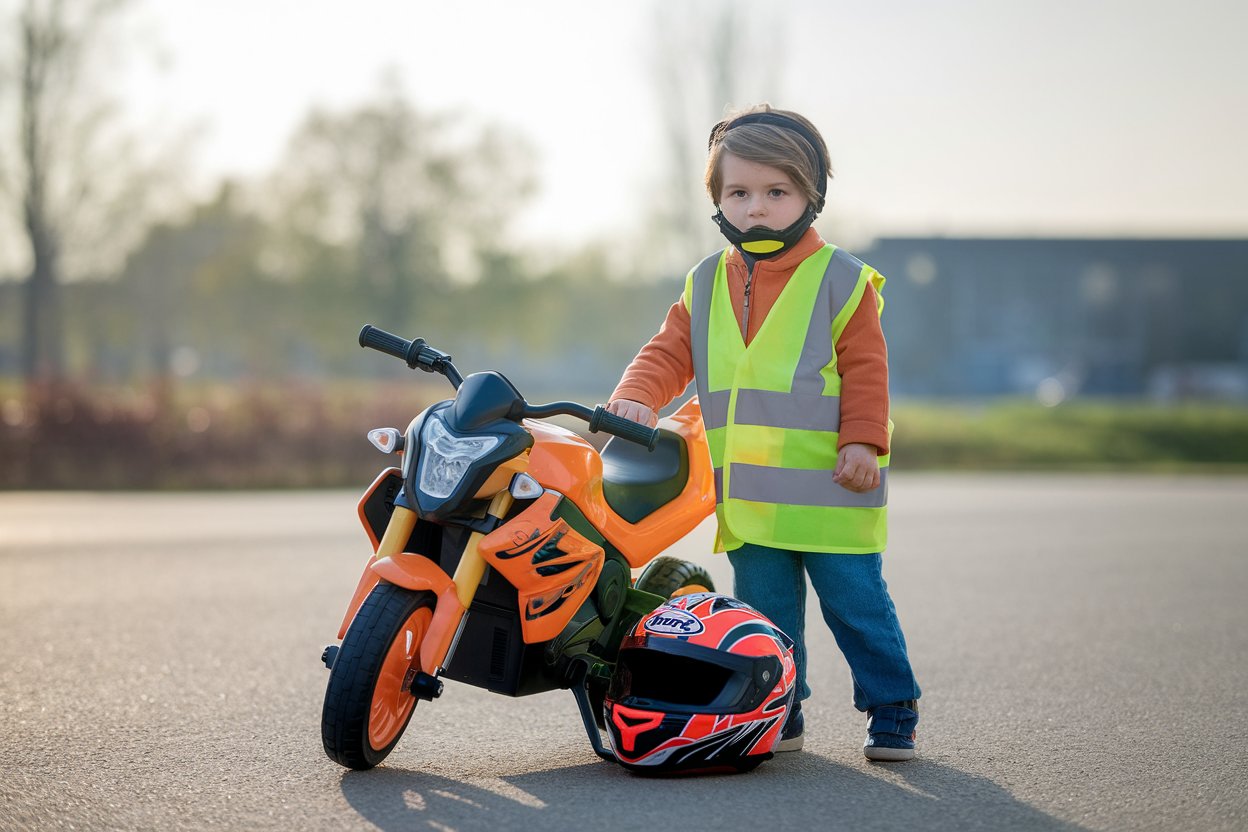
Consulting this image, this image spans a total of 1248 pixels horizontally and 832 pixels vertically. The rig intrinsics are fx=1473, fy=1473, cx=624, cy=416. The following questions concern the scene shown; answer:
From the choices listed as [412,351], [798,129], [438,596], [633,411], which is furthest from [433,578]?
[798,129]

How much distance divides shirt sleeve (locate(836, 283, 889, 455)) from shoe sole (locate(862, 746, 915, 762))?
0.86 meters

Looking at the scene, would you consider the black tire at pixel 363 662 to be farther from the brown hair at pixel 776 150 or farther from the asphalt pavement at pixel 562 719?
the brown hair at pixel 776 150

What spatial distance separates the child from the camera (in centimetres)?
418

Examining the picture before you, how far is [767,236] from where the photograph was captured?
418cm

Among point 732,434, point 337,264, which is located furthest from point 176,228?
point 732,434

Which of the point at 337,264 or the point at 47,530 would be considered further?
the point at 337,264

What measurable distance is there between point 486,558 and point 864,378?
1.20 metres

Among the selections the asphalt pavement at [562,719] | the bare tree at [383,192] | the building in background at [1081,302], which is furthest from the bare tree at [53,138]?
the building in background at [1081,302]

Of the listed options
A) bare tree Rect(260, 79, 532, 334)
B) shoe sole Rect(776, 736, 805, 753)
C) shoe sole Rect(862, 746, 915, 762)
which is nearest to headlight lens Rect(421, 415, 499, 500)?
shoe sole Rect(776, 736, 805, 753)

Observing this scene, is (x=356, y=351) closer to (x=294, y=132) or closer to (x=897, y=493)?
(x=294, y=132)

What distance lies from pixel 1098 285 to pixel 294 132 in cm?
4705

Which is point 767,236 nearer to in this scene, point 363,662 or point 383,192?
point 363,662

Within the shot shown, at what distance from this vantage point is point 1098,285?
243 feet

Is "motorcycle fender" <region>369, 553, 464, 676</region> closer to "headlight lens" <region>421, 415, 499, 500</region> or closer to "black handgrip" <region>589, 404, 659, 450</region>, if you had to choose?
"headlight lens" <region>421, 415, 499, 500</region>
